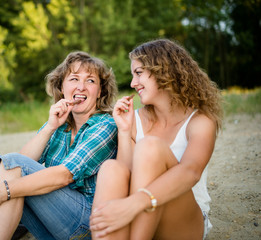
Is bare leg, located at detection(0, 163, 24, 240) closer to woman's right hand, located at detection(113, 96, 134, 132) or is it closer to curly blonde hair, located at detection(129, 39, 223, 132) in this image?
woman's right hand, located at detection(113, 96, 134, 132)

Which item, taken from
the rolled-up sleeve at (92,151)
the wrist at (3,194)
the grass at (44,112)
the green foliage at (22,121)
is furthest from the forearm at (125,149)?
the green foliage at (22,121)

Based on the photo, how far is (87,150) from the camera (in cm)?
195

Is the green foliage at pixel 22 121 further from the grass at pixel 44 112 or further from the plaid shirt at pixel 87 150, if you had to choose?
the plaid shirt at pixel 87 150

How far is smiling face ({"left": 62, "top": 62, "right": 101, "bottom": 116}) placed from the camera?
7.91ft

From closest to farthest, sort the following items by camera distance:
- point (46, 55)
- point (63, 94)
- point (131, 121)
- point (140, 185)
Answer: point (140, 185)
point (131, 121)
point (63, 94)
point (46, 55)

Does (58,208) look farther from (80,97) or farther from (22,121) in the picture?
(22,121)

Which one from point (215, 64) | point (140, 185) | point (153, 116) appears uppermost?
point (153, 116)

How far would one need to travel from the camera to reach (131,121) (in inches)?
83.0

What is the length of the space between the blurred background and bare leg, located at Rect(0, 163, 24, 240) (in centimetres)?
1148

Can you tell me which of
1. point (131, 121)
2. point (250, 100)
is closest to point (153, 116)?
point (131, 121)

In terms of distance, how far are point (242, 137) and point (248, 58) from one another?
518 inches

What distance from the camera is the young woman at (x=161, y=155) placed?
59.5 inches

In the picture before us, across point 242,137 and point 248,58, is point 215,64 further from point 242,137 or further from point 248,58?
point 242,137

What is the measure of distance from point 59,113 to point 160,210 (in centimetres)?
125
